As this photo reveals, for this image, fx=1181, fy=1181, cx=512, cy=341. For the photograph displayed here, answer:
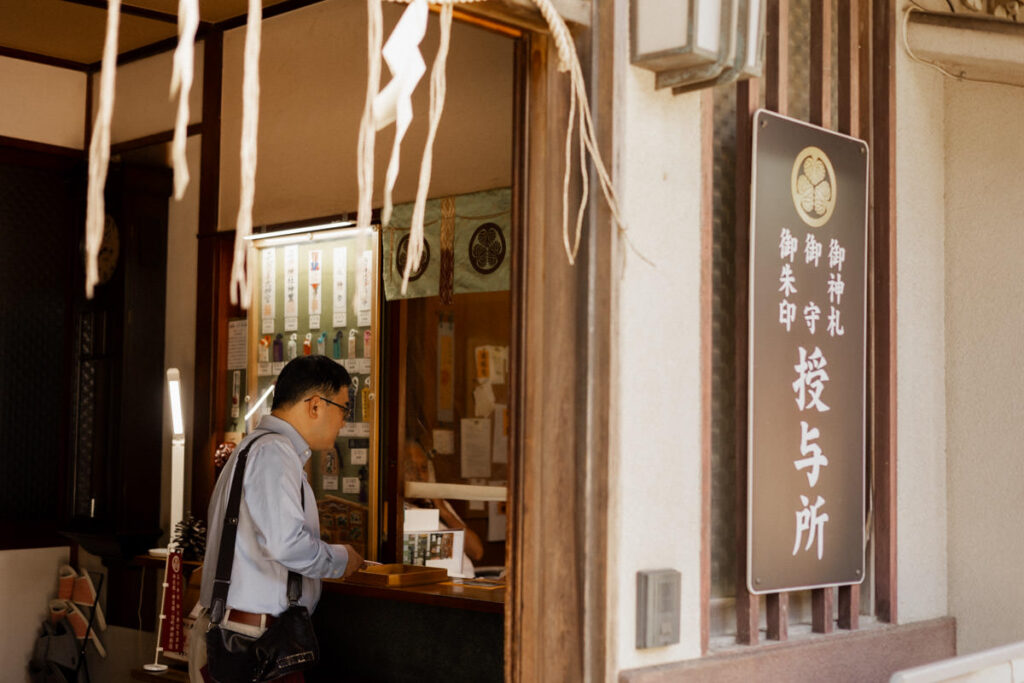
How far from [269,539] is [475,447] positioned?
284 cm

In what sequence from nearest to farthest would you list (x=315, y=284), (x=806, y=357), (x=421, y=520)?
(x=806, y=357), (x=421, y=520), (x=315, y=284)

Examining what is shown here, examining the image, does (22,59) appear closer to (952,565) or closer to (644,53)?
(644,53)

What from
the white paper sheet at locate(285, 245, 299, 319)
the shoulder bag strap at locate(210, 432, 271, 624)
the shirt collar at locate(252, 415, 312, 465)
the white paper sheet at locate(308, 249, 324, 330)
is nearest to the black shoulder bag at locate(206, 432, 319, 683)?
the shoulder bag strap at locate(210, 432, 271, 624)

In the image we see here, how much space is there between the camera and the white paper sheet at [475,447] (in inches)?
272

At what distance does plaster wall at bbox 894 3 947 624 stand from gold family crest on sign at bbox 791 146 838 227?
1.91 feet

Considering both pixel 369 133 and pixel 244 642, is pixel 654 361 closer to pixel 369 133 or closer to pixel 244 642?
pixel 369 133

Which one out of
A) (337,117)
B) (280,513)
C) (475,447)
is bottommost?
(280,513)

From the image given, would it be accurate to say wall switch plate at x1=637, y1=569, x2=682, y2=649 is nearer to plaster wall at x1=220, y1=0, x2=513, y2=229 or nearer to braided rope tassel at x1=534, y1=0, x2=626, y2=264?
braided rope tassel at x1=534, y1=0, x2=626, y2=264

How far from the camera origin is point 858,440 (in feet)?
14.0

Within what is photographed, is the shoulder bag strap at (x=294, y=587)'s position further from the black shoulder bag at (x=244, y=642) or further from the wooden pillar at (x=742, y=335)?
the wooden pillar at (x=742, y=335)

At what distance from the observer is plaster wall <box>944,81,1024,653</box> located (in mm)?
4641

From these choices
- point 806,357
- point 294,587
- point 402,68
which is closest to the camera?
point 402,68

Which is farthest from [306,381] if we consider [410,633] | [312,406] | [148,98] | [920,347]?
[148,98]

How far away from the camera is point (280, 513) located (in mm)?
4277
